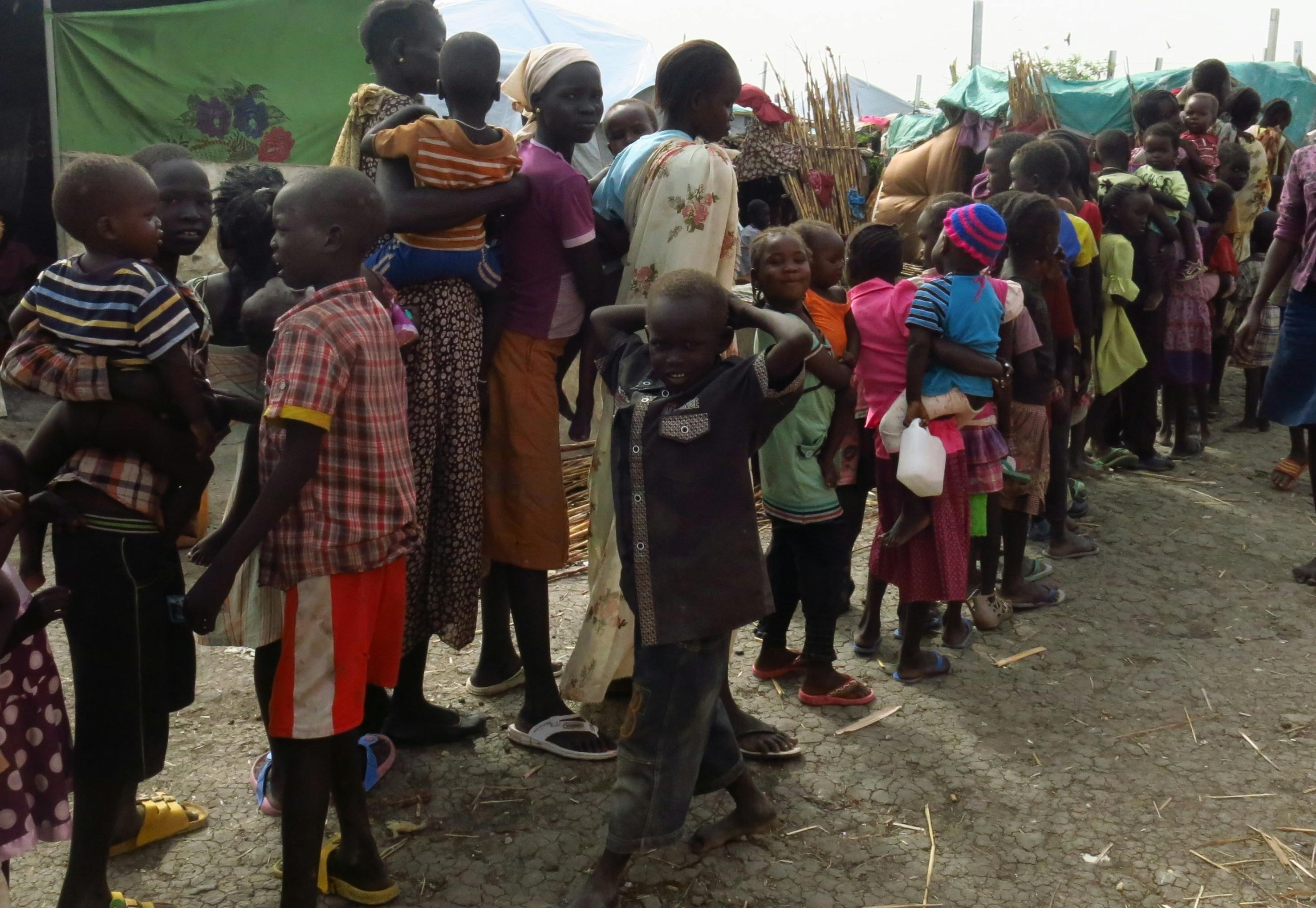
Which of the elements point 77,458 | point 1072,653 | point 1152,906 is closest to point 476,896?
point 77,458

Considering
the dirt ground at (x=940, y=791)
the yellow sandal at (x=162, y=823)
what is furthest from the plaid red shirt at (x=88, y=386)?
the dirt ground at (x=940, y=791)

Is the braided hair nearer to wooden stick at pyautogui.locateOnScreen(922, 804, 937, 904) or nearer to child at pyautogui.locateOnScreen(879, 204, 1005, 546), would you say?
child at pyautogui.locateOnScreen(879, 204, 1005, 546)

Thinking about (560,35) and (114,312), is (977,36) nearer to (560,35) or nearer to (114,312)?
(560,35)

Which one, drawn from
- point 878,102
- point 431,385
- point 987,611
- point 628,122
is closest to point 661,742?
point 431,385

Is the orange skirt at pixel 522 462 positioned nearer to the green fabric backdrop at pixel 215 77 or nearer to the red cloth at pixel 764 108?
the green fabric backdrop at pixel 215 77

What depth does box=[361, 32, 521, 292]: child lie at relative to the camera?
294cm

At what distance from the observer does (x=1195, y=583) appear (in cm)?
493

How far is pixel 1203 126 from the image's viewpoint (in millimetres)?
7680

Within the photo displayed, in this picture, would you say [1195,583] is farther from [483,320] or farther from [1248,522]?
[483,320]

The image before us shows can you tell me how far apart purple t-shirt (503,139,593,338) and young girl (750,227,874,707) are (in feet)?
1.98

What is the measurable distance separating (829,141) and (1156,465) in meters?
5.16

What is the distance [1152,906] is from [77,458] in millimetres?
2715

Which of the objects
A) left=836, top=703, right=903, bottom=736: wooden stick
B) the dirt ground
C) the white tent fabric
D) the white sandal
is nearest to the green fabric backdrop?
the dirt ground

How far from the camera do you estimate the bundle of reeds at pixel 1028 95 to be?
9.45 m
